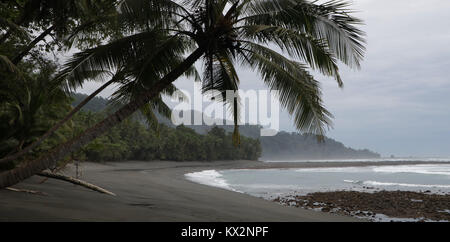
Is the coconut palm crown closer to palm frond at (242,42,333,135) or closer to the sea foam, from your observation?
palm frond at (242,42,333,135)

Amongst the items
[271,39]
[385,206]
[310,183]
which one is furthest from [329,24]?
[310,183]

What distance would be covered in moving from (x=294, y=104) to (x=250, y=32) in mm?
1516

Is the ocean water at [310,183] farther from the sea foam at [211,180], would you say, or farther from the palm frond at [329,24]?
the palm frond at [329,24]

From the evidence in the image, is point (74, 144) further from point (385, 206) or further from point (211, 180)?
point (211, 180)

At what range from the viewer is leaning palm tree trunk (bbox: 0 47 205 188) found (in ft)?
16.9

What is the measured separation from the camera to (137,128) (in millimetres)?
50062

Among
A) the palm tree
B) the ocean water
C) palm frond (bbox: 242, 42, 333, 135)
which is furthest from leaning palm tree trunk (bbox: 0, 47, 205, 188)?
the ocean water

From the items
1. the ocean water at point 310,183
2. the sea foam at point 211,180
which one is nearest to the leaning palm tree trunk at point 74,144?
the ocean water at point 310,183

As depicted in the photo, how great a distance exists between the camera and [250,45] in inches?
268

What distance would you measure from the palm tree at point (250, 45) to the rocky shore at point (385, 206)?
643 centimetres

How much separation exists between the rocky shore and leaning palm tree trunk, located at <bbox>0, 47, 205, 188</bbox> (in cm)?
806

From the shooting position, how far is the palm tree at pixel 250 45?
234 inches
